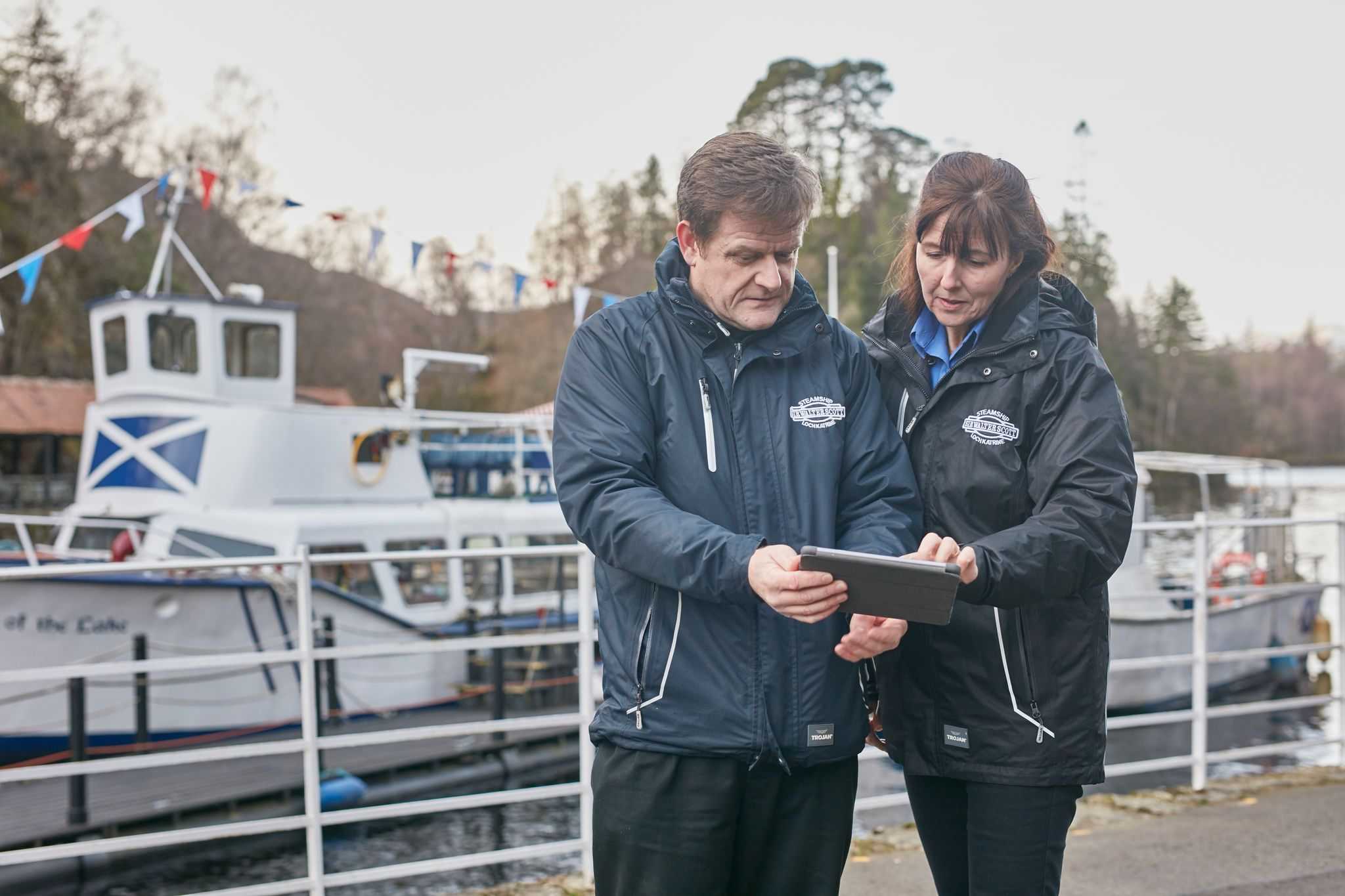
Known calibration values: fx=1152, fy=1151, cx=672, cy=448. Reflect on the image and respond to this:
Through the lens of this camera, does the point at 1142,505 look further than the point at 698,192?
Yes

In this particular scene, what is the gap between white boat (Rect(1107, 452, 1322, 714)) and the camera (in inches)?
506

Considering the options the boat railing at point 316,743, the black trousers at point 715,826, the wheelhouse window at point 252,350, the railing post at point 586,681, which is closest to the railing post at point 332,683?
the wheelhouse window at point 252,350

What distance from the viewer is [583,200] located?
165 feet

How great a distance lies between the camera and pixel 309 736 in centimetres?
371

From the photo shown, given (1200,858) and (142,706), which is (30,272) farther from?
(1200,858)

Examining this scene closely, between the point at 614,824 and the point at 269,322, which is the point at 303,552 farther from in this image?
the point at 269,322

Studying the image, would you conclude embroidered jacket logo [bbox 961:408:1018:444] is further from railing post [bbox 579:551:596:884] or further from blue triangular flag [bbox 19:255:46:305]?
blue triangular flag [bbox 19:255:46:305]

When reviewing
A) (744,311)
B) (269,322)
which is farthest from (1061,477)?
(269,322)

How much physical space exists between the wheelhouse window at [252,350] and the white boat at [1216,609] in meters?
9.43

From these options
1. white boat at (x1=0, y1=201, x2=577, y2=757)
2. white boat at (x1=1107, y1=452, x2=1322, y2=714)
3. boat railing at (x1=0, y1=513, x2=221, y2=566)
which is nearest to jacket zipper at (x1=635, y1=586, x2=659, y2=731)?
white boat at (x1=0, y1=201, x2=577, y2=757)

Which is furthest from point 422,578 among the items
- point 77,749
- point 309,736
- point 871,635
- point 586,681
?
point 871,635

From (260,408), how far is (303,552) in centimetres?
896

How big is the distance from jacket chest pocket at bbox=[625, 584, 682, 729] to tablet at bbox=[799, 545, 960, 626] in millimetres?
292

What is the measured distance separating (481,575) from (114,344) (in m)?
4.67
